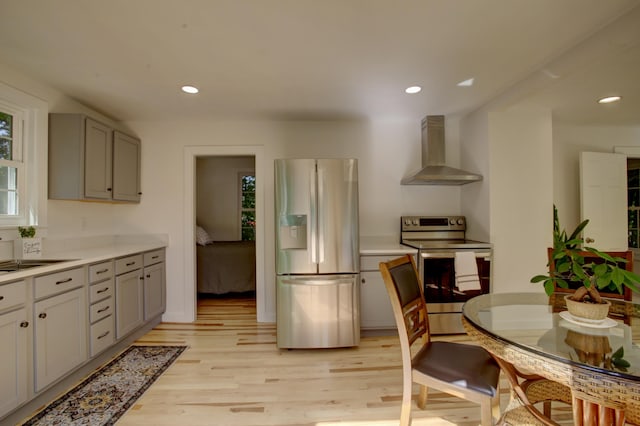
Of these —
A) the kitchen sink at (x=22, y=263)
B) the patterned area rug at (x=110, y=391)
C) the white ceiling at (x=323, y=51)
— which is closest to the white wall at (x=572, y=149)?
the white ceiling at (x=323, y=51)

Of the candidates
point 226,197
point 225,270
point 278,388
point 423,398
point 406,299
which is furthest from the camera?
point 226,197

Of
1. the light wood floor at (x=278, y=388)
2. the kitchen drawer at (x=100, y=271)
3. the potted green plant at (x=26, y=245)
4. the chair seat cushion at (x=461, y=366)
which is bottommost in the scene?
the light wood floor at (x=278, y=388)

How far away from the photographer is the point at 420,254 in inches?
115

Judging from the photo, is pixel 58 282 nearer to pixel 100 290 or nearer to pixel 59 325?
pixel 59 325

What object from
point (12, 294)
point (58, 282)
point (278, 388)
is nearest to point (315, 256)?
point (278, 388)

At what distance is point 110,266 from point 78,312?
17.8 inches

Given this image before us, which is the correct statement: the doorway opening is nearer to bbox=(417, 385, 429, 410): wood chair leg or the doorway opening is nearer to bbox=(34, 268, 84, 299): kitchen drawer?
bbox=(34, 268, 84, 299): kitchen drawer

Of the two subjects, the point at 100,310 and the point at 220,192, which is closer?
the point at 100,310

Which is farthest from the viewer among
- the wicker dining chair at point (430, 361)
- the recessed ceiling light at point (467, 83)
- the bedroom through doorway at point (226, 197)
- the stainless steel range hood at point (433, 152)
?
the bedroom through doorway at point (226, 197)

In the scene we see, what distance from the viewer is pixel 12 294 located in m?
1.67

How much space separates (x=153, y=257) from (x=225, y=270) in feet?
4.27

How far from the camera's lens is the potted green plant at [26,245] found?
2.25 meters

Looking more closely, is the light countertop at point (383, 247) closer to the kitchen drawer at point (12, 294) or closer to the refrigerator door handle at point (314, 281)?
the refrigerator door handle at point (314, 281)

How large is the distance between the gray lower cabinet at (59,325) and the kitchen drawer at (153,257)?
85 centimetres
